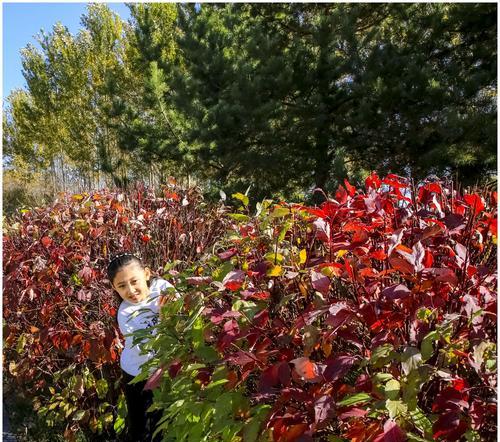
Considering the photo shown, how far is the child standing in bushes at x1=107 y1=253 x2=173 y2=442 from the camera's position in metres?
2.30

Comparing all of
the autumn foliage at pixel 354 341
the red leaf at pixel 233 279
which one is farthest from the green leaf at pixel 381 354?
the red leaf at pixel 233 279

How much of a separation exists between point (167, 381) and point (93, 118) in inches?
820

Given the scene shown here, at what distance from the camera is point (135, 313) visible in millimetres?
2318

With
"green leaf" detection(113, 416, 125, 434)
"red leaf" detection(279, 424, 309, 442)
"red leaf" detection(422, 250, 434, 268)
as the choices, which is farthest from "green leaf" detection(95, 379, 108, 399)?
"red leaf" detection(422, 250, 434, 268)

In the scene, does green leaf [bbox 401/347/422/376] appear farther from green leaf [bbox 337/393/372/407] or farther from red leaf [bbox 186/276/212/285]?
red leaf [bbox 186/276/212/285]

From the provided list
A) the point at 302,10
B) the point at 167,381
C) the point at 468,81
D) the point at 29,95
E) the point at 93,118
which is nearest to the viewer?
the point at 167,381

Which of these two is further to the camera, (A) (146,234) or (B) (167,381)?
(A) (146,234)

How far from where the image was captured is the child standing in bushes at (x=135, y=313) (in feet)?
7.55

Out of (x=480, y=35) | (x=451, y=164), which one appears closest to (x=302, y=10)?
(x=480, y=35)

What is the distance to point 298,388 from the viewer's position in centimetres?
130

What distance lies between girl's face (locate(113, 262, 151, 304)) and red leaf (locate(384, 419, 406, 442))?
152cm

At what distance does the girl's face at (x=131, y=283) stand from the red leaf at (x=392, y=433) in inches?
59.7

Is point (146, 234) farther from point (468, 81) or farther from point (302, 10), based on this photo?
point (302, 10)

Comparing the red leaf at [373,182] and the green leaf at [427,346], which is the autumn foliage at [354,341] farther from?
the red leaf at [373,182]
